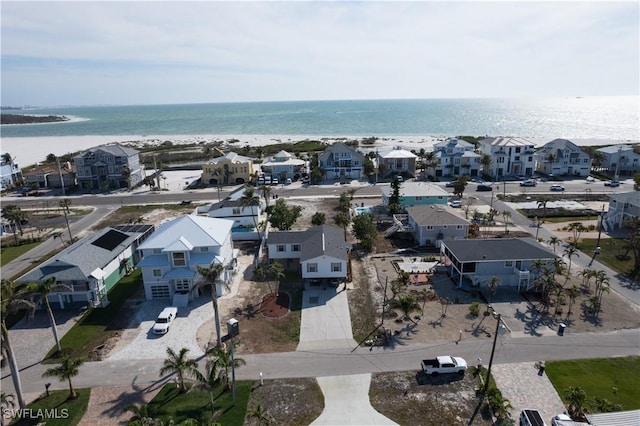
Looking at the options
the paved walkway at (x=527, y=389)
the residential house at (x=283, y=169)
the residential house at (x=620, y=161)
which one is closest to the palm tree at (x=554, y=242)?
the paved walkway at (x=527, y=389)

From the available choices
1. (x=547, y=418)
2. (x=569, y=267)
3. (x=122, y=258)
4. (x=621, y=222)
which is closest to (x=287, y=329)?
(x=547, y=418)

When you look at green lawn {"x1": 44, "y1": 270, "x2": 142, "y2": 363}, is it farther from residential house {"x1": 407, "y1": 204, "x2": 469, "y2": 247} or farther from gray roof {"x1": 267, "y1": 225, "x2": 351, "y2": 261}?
residential house {"x1": 407, "y1": 204, "x2": 469, "y2": 247}

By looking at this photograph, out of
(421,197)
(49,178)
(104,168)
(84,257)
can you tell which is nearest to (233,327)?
(84,257)

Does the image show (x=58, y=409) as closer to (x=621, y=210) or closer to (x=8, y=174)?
(x=621, y=210)

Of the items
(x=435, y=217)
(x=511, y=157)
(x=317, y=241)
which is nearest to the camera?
(x=317, y=241)

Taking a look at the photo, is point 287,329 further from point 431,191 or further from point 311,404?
point 431,191

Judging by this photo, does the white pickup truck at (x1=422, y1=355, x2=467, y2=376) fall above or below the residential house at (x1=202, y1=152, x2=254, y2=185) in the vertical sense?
below

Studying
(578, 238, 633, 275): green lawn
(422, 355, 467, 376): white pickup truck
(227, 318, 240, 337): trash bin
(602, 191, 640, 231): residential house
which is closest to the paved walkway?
(422, 355, 467, 376): white pickup truck
